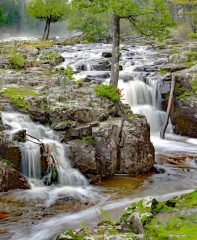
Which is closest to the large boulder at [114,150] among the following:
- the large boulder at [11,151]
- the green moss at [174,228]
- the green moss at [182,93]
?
the large boulder at [11,151]

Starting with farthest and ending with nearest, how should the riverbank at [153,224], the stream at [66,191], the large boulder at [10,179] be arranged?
the large boulder at [10,179]
the stream at [66,191]
the riverbank at [153,224]

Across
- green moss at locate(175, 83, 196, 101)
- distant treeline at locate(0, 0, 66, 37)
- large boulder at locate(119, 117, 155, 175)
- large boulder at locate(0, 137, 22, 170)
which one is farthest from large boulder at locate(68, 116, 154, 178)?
distant treeline at locate(0, 0, 66, 37)

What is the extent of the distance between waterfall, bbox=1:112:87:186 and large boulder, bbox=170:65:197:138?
8063 mm

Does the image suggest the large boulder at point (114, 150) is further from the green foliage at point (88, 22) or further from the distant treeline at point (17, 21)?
the distant treeline at point (17, 21)

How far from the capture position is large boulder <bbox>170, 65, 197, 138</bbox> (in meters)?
17.9

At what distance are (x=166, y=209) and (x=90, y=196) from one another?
4.22m

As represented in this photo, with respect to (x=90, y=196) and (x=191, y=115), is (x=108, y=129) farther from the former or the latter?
(x=191, y=115)

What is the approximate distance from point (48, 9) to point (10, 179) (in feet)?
129

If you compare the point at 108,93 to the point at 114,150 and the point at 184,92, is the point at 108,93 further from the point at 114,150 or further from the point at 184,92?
the point at 184,92

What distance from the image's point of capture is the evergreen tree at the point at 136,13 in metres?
13.5

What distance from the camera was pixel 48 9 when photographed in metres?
46.5

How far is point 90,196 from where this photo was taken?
10.1 m

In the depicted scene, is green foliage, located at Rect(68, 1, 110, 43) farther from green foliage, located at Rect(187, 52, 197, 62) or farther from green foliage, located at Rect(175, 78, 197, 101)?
green foliage, located at Rect(187, 52, 197, 62)

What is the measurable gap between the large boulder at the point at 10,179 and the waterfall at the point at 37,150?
0.42m
